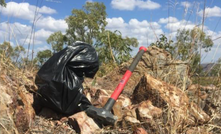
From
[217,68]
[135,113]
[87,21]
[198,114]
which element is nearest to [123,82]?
[135,113]

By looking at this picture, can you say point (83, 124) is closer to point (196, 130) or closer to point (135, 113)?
point (135, 113)

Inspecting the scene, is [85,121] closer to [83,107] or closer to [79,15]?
[83,107]

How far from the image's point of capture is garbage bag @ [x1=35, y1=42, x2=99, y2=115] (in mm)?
2695

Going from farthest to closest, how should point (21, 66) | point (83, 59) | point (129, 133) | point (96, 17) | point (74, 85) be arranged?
point (96, 17) < point (21, 66) < point (83, 59) < point (74, 85) < point (129, 133)

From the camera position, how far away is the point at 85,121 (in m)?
2.55

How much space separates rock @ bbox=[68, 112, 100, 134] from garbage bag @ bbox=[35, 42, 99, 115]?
0.21m

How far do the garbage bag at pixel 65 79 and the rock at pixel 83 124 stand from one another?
21 cm

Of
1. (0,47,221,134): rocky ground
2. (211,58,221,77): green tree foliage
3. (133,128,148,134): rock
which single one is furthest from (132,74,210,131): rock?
(211,58,221,77): green tree foliage

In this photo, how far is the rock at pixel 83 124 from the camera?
248 cm

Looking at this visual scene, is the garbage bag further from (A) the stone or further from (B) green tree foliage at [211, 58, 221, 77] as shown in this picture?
(B) green tree foliage at [211, 58, 221, 77]

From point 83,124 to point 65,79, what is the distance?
516mm

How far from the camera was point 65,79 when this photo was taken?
8.91 ft

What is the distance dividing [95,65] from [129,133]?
0.90 metres

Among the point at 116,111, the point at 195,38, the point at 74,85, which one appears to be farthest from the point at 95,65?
the point at 195,38
